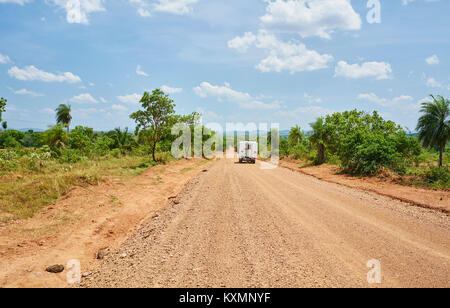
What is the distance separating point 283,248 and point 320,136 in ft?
75.3

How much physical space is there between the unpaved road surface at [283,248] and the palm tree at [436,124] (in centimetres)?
1325

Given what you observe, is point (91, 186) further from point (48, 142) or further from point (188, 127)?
point (188, 127)

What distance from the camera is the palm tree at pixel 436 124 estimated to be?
1784cm

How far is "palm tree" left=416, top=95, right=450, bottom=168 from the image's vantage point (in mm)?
17844

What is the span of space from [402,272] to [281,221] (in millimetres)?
3110

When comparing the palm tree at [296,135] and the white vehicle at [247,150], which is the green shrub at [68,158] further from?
the palm tree at [296,135]

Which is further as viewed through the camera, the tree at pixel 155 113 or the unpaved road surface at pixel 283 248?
the tree at pixel 155 113

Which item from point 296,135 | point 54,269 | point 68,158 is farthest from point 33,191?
point 296,135

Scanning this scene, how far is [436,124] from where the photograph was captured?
18125 mm

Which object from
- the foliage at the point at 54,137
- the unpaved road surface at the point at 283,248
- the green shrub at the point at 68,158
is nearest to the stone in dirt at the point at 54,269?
the unpaved road surface at the point at 283,248

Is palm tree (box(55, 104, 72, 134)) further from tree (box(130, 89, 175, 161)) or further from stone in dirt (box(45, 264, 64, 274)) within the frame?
stone in dirt (box(45, 264, 64, 274))

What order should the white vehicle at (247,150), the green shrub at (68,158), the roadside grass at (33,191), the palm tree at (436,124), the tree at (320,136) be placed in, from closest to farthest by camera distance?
the roadside grass at (33,191), the palm tree at (436,124), the green shrub at (68,158), the tree at (320,136), the white vehicle at (247,150)

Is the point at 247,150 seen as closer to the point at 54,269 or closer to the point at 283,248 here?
the point at 283,248
